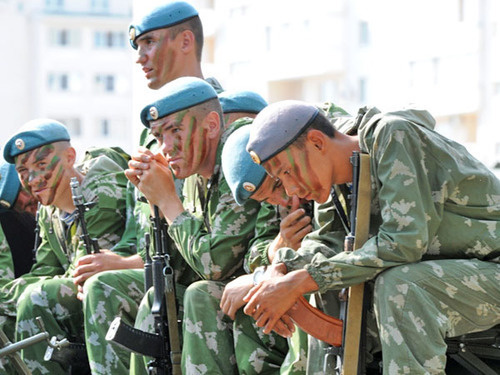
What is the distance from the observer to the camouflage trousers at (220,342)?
674 cm

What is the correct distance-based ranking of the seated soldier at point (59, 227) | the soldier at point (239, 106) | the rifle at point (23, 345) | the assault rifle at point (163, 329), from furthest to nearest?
1. the seated soldier at point (59, 227)
2. the soldier at point (239, 106)
3. the rifle at point (23, 345)
4. the assault rifle at point (163, 329)

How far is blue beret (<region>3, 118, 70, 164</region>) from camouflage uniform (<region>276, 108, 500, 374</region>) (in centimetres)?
296

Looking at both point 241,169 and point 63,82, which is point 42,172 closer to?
point 241,169

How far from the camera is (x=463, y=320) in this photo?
586 centimetres

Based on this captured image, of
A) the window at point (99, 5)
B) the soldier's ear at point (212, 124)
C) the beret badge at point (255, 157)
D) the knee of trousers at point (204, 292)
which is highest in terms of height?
the window at point (99, 5)

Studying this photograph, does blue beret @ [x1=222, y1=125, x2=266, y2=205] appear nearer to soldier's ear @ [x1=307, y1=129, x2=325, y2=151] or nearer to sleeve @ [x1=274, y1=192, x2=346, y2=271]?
sleeve @ [x1=274, y1=192, x2=346, y2=271]

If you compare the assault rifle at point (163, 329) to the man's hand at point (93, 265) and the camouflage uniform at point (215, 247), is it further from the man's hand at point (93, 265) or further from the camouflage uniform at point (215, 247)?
the man's hand at point (93, 265)

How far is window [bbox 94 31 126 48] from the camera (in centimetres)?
7369

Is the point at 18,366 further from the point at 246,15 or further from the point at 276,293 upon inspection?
the point at 246,15

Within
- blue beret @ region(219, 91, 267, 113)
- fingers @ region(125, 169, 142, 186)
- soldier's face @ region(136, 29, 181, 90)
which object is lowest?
fingers @ region(125, 169, 142, 186)

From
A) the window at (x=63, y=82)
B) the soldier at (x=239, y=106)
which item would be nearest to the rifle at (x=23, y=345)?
the soldier at (x=239, y=106)

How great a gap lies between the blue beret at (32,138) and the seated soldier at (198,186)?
1311mm

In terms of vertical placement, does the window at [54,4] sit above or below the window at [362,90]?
above

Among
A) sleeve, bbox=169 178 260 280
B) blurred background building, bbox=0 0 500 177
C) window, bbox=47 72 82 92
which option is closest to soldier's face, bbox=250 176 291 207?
sleeve, bbox=169 178 260 280
